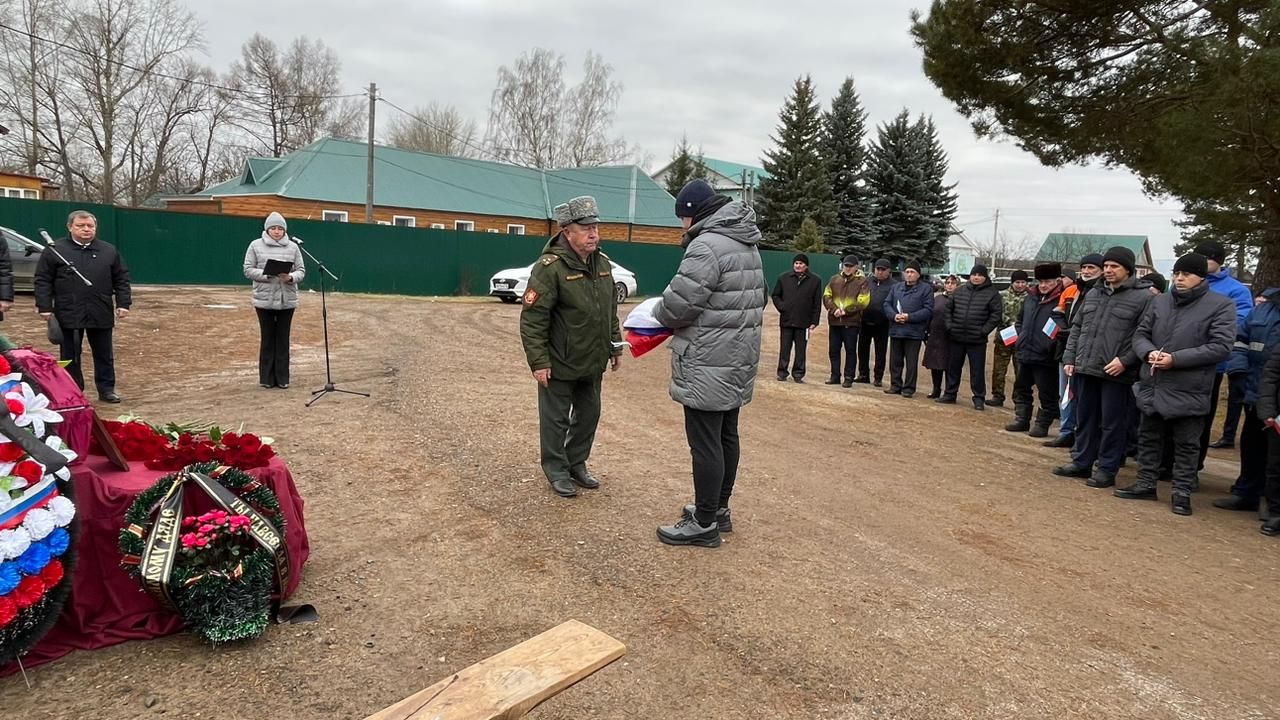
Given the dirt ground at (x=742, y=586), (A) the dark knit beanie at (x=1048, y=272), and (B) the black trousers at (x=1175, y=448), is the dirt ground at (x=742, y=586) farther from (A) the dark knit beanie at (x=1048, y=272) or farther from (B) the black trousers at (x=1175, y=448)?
(A) the dark knit beanie at (x=1048, y=272)

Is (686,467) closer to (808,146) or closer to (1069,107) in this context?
(1069,107)

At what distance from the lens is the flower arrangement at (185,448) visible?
316cm

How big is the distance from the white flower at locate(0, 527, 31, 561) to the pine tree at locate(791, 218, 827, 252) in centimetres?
3265

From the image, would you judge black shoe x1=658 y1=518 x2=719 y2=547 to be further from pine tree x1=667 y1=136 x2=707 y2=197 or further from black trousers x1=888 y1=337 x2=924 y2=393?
pine tree x1=667 y1=136 x2=707 y2=197

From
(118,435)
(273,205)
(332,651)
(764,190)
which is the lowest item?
(332,651)

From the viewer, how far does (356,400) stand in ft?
24.2

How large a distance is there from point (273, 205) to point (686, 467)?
28.9 meters

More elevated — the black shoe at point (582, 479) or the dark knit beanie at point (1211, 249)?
the dark knit beanie at point (1211, 249)

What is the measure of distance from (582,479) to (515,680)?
9.13 ft

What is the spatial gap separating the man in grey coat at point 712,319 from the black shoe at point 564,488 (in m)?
1.08

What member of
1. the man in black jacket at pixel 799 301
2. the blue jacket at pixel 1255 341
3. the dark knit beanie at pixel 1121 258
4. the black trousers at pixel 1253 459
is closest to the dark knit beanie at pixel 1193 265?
the dark knit beanie at pixel 1121 258

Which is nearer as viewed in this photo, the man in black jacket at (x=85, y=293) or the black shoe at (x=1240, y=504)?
the black shoe at (x=1240, y=504)

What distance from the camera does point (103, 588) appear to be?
292 cm

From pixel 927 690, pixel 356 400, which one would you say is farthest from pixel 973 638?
pixel 356 400
